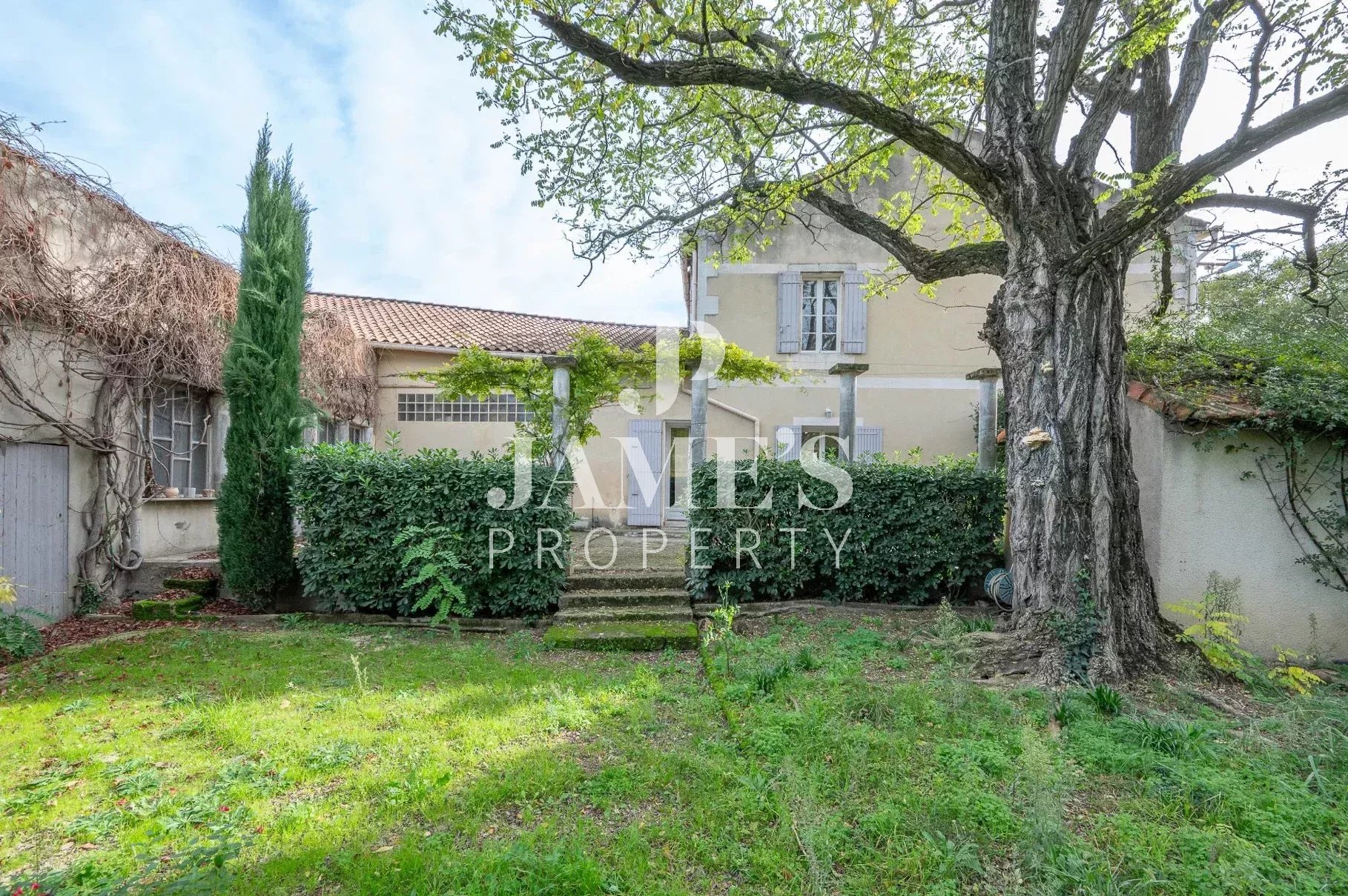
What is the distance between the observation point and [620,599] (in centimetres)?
685

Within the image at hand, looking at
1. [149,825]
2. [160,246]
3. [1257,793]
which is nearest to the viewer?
[149,825]

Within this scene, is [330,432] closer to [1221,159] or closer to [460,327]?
[460,327]

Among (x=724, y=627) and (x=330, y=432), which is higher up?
(x=330, y=432)

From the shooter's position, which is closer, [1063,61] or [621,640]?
[1063,61]

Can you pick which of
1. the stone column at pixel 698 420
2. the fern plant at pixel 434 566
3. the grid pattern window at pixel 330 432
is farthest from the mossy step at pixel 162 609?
the stone column at pixel 698 420

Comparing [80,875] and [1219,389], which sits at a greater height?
[1219,389]

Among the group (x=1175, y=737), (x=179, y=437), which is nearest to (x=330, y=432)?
(x=179, y=437)

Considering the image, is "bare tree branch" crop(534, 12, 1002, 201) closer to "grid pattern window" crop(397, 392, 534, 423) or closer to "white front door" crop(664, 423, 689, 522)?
"white front door" crop(664, 423, 689, 522)

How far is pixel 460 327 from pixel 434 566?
7.79m

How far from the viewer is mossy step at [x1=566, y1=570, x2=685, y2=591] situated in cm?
709

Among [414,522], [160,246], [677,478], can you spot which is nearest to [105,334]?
[160,246]

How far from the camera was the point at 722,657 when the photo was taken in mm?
5277

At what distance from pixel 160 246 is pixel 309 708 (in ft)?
18.9

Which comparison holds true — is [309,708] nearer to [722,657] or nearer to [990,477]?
[722,657]
